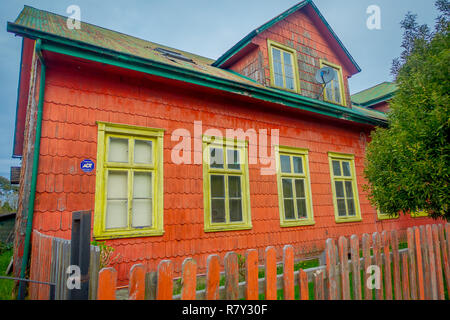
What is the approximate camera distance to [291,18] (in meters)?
9.62

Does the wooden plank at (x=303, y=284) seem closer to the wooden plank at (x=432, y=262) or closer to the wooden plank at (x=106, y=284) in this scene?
the wooden plank at (x=106, y=284)

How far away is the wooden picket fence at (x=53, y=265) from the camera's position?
79.8 inches

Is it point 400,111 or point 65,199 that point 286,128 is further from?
point 65,199

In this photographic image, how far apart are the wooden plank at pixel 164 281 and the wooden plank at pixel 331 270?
150 cm

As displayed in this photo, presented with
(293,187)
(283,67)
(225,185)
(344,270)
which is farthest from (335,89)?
(344,270)

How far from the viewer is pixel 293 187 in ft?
24.6

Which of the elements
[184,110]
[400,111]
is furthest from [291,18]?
[184,110]

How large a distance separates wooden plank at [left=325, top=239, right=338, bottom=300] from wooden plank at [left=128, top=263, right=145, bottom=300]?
168 centimetres

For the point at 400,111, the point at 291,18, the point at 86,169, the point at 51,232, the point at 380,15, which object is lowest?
the point at 51,232

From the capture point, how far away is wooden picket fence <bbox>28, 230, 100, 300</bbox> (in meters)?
2.03

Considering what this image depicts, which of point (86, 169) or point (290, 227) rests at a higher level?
point (86, 169)

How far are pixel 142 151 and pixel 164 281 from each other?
4079 millimetres

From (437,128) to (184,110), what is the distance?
5158 millimetres
